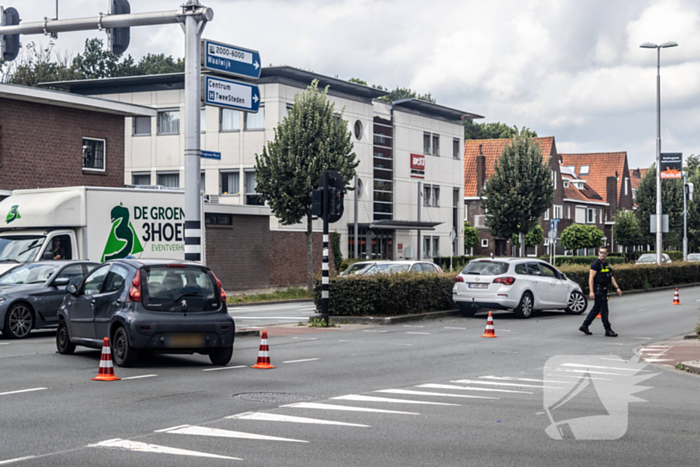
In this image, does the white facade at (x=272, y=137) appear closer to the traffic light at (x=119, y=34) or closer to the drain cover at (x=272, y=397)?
the traffic light at (x=119, y=34)

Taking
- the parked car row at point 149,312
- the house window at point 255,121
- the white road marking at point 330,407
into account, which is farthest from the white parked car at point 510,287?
the house window at point 255,121

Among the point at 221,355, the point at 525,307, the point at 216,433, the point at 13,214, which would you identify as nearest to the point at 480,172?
the point at 525,307

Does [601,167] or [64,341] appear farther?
[601,167]

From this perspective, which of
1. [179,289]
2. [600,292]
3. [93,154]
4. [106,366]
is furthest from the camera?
[93,154]

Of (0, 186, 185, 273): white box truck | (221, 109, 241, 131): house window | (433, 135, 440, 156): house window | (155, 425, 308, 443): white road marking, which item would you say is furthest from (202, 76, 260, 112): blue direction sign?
(433, 135, 440, 156): house window

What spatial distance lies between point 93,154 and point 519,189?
2755 cm

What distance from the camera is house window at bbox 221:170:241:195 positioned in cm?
4312

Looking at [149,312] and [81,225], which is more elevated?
[81,225]

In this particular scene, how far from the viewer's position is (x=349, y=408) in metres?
8.62

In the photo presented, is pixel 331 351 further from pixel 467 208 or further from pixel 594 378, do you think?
pixel 467 208

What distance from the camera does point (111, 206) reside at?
20.8 meters

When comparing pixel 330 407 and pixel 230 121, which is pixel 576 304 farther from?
pixel 230 121

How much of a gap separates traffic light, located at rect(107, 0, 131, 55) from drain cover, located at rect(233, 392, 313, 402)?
8.51 meters

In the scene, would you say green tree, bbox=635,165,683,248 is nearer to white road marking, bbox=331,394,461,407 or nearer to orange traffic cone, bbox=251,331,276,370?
orange traffic cone, bbox=251,331,276,370
